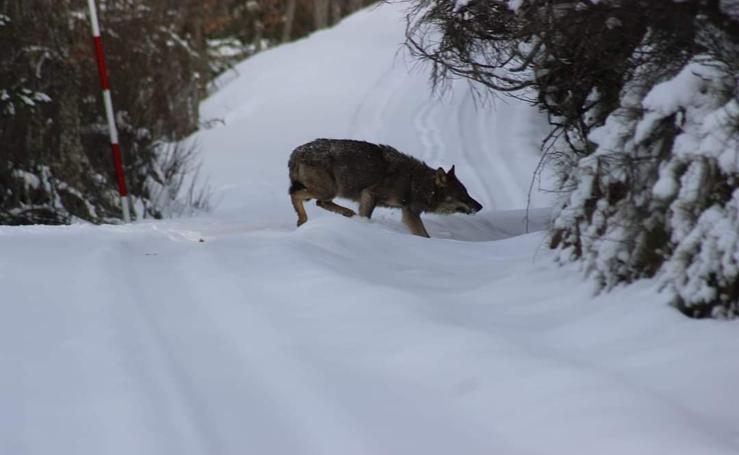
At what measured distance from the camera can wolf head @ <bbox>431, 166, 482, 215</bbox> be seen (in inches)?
471

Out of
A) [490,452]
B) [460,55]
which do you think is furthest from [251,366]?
[460,55]

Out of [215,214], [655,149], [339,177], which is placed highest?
[655,149]

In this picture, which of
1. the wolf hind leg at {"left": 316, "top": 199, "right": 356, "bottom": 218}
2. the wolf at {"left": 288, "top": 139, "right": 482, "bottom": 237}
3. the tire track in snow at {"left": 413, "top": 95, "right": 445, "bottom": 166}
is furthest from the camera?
the tire track in snow at {"left": 413, "top": 95, "right": 445, "bottom": 166}

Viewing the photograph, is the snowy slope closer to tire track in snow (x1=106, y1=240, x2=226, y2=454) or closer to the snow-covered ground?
the snow-covered ground

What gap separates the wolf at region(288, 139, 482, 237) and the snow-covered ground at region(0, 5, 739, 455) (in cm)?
200

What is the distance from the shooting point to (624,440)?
4.17m

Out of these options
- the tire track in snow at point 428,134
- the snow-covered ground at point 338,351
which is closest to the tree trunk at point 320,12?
the tire track in snow at point 428,134

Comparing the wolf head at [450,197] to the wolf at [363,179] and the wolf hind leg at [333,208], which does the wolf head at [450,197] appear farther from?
the wolf hind leg at [333,208]

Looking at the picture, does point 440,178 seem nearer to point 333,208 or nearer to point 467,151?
point 333,208

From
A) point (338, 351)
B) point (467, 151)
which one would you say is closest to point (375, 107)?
point (467, 151)

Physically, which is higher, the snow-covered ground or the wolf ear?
the snow-covered ground

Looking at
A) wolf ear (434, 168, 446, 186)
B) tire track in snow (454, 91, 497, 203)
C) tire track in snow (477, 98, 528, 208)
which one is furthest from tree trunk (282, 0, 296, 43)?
wolf ear (434, 168, 446, 186)

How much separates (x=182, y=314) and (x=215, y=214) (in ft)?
36.4

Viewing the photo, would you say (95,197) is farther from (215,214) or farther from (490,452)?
(490,452)
